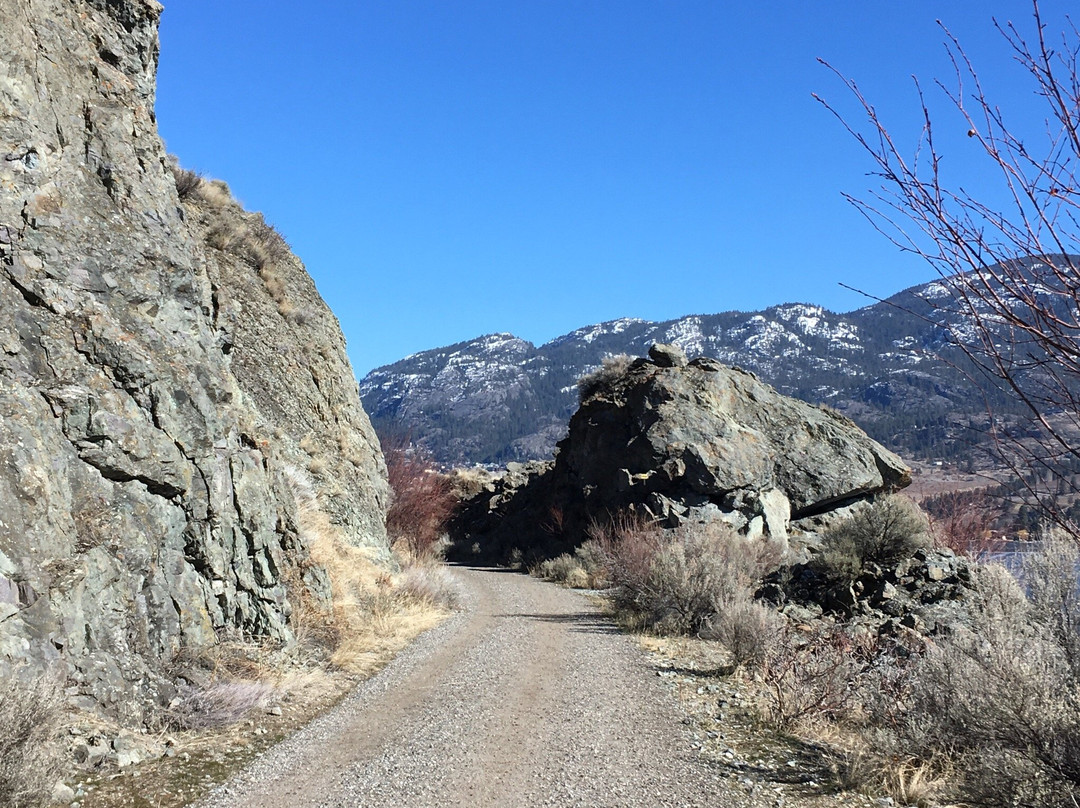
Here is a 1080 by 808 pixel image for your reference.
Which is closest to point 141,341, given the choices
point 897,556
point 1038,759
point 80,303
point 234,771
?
point 80,303

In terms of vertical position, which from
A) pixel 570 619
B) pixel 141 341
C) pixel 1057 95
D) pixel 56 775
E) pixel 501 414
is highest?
pixel 501 414

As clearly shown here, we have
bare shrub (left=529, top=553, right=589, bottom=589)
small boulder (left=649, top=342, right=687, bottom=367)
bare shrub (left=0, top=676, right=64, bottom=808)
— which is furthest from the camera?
small boulder (left=649, top=342, right=687, bottom=367)

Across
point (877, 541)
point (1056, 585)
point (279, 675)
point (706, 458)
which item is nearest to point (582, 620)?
point (877, 541)

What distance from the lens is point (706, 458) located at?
1013 inches

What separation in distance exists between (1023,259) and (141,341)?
8.63 meters

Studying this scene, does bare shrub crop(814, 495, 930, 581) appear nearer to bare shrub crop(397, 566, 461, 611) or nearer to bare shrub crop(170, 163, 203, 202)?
bare shrub crop(397, 566, 461, 611)

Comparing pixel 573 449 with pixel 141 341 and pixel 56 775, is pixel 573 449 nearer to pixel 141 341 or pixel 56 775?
pixel 141 341

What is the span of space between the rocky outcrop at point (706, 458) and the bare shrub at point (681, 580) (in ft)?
24.3

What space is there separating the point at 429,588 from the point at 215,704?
9.63 meters

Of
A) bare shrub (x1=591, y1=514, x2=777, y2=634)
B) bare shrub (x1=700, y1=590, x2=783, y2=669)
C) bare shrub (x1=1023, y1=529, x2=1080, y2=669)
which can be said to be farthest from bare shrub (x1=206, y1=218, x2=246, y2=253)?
bare shrub (x1=1023, y1=529, x2=1080, y2=669)

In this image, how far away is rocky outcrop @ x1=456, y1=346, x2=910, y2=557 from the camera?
84.0ft

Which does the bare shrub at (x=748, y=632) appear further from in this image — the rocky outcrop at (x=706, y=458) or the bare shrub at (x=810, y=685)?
the rocky outcrop at (x=706, y=458)

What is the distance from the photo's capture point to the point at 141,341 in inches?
336

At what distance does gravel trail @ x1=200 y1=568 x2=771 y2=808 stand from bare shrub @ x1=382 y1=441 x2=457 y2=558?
12.7 meters
